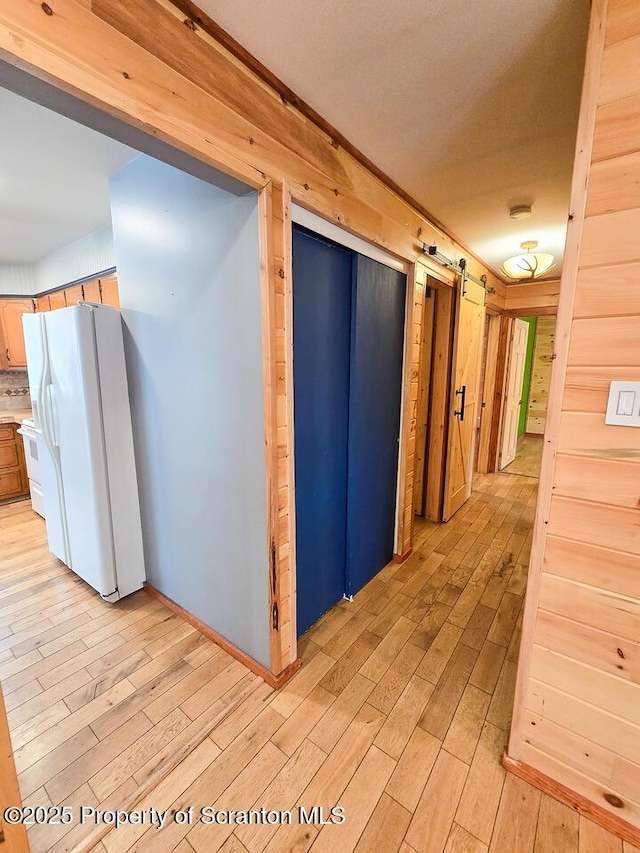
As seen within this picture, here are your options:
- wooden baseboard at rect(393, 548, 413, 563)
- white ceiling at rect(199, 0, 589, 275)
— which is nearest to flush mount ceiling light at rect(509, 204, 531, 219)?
white ceiling at rect(199, 0, 589, 275)

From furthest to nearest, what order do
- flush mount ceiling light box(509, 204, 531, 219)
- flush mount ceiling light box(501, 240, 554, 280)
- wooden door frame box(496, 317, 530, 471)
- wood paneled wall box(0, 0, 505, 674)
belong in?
wooden door frame box(496, 317, 530, 471)
flush mount ceiling light box(501, 240, 554, 280)
flush mount ceiling light box(509, 204, 531, 219)
wood paneled wall box(0, 0, 505, 674)

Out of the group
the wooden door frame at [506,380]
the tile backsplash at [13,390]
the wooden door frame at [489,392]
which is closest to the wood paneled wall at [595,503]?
the wooden door frame at [489,392]

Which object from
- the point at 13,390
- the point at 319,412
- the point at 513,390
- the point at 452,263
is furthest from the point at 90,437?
the point at 513,390

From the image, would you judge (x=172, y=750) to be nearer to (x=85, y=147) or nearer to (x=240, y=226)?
(x=240, y=226)

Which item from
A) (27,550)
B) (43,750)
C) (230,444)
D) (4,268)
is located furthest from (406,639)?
(4,268)

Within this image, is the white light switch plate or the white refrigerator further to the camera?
the white refrigerator

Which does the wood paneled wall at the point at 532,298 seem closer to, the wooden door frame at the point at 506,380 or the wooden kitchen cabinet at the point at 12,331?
the wooden door frame at the point at 506,380

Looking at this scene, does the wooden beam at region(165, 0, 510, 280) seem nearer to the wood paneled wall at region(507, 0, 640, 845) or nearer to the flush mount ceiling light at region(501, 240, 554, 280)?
the wood paneled wall at region(507, 0, 640, 845)

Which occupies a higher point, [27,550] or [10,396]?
[10,396]

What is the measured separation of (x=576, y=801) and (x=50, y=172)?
3876 mm

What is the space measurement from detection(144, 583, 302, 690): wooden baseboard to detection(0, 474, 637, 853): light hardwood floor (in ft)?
0.14

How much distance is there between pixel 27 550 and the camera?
2898mm

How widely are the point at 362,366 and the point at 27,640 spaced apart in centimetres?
248

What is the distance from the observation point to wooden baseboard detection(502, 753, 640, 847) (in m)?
1.17
